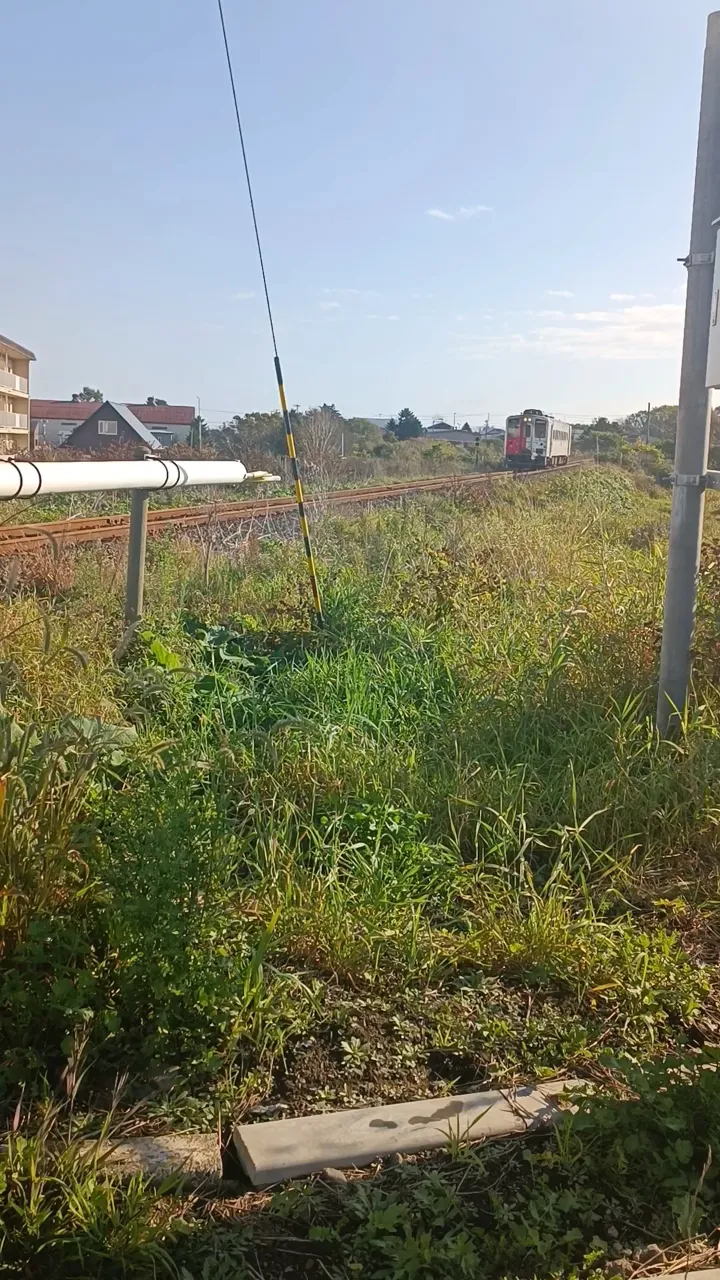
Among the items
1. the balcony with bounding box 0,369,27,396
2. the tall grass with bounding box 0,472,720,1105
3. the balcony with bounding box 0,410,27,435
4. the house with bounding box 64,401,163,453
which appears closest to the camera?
the tall grass with bounding box 0,472,720,1105

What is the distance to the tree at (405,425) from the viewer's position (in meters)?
53.8

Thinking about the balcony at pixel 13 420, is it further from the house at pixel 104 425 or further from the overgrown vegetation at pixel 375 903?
the overgrown vegetation at pixel 375 903

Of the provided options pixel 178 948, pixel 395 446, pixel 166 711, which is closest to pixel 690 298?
pixel 166 711

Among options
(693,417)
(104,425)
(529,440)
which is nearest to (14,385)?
(104,425)

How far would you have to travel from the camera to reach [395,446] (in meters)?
40.0

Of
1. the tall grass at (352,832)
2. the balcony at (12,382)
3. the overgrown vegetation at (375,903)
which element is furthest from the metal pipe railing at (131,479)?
the balcony at (12,382)

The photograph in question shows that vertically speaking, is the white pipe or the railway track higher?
the white pipe

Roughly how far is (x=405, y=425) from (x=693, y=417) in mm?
51872

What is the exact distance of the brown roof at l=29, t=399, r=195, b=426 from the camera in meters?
46.3

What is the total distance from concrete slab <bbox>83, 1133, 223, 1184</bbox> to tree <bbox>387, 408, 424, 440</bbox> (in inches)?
2038

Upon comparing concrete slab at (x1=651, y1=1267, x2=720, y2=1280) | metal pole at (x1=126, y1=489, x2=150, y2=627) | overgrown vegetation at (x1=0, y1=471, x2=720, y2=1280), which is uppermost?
metal pole at (x1=126, y1=489, x2=150, y2=627)

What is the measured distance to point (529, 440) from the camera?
119ft

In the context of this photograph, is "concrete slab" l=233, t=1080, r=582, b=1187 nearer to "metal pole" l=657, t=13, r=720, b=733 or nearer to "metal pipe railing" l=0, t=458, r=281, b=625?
"metal pole" l=657, t=13, r=720, b=733

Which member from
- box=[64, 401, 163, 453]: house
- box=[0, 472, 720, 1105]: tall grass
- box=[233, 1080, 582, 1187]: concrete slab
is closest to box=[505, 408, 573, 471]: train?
box=[64, 401, 163, 453]: house
